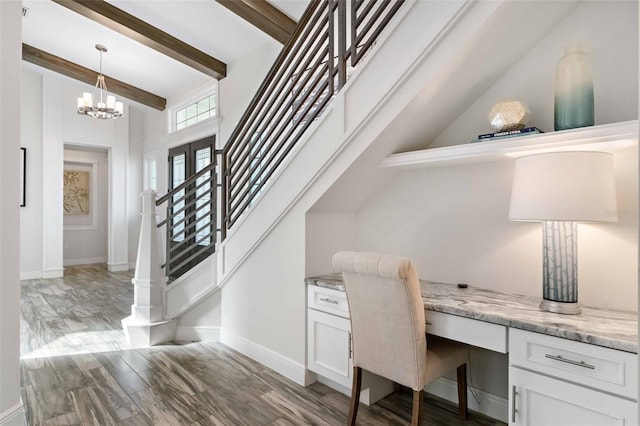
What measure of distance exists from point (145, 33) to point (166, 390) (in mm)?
3991

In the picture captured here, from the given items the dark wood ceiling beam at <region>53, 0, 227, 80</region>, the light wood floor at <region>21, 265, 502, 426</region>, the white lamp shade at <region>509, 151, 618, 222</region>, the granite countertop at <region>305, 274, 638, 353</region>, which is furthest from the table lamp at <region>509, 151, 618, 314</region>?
the dark wood ceiling beam at <region>53, 0, 227, 80</region>

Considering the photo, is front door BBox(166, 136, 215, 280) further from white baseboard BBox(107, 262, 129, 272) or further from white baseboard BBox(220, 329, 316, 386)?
white baseboard BBox(107, 262, 129, 272)

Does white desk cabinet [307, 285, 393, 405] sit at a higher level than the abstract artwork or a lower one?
lower

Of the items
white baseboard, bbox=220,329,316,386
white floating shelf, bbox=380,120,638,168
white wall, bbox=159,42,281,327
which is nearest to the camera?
white floating shelf, bbox=380,120,638,168

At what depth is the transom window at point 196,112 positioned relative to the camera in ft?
17.4

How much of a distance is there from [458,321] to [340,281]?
84 cm

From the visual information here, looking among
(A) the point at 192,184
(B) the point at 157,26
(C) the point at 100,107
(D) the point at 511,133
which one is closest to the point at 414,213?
(D) the point at 511,133

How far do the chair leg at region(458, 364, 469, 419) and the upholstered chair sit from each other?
11cm

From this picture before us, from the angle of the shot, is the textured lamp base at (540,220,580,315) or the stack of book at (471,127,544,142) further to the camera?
the stack of book at (471,127,544,142)

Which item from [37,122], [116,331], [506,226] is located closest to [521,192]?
[506,226]

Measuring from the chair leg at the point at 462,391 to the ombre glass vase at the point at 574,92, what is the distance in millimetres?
1444

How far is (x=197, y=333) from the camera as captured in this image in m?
3.35

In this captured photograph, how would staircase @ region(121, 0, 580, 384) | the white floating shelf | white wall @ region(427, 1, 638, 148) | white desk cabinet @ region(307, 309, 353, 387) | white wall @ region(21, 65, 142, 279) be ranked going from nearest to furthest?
the white floating shelf
white wall @ region(427, 1, 638, 148)
staircase @ region(121, 0, 580, 384)
white desk cabinet @ region(307, 309, 353, 387)
white wall @ region(21, 65, 142, 279)

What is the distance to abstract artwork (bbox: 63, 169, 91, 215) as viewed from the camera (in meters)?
7.47
